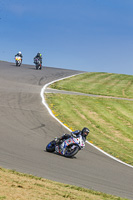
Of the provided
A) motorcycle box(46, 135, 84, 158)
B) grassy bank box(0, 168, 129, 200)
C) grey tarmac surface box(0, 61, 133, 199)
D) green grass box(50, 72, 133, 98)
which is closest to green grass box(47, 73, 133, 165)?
grey tarmac surface box(0, 61, 133, 199)

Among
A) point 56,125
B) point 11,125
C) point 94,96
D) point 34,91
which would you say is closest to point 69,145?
point 11,125

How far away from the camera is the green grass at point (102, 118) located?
16.8 metres

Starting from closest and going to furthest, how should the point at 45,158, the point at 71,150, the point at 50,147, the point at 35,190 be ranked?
the point at 35,190 → the point at 45,158 → the point at 71,150 → the point at 50,147

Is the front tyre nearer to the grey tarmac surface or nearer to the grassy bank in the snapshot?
the grey tarmac surface

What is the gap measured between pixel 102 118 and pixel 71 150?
10.7m

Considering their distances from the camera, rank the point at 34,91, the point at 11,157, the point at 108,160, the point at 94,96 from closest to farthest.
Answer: the point at 11,157 < the point at 108,160 < the point at 34,91 < the point at 94,96

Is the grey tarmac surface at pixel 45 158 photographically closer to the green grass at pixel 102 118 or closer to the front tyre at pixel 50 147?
the front tyre at pixel 50 147

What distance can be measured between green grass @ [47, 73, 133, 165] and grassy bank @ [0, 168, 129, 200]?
6156 millimetres

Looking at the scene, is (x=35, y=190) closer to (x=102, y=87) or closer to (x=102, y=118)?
(x=102, y=118)

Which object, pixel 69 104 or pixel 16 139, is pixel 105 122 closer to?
pixel 69 104

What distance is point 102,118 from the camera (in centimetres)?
2319

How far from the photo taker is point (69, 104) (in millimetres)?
25609

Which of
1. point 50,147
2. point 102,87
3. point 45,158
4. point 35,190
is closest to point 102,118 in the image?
point 50,147

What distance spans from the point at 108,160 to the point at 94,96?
17.8 meters
